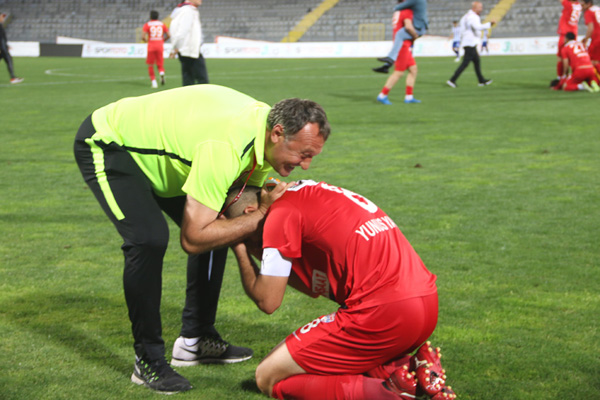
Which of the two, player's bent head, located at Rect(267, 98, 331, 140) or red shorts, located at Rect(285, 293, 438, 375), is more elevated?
player's bent head, located at Rect(267, 98, 331, 140)

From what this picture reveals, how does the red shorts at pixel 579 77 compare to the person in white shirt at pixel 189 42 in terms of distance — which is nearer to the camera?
the person in white shirt at pixel 189 42

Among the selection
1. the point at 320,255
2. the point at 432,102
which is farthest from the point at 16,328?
the point at 432,102

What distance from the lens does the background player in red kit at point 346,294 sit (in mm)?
3189

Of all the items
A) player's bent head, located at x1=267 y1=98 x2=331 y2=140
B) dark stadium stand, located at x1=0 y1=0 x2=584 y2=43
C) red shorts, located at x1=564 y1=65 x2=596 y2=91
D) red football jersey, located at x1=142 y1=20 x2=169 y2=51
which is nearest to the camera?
player's bent head, located at x1=267 y1=98 x2=331 y2=140

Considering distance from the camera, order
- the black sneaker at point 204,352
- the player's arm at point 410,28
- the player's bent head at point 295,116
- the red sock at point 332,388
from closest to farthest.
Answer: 1. the player's bent head at point 295,116
2. the red sock at point 332,388
3. the black sneaker at point 204,352
4. the player's arm at point 410,28

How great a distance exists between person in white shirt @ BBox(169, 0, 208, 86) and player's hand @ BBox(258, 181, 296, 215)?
10333 mm

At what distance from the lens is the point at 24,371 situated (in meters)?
3.81

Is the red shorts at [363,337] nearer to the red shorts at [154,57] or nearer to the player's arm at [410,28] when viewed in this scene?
the player's arm at [410,28]

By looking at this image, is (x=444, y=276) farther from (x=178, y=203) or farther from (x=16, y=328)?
(x=16, y=328)

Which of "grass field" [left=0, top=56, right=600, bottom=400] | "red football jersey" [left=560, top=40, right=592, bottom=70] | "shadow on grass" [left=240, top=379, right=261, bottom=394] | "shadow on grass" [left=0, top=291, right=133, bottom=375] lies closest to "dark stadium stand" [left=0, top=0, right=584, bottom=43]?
"red football jersey" [left=560, top=40, right=592, bottom=70]

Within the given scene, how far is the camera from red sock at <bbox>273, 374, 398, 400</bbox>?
3.28 m

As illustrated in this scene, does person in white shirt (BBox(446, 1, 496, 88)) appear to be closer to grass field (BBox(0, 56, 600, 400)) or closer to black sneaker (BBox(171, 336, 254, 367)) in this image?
grass field (BBox(0, 56, 600, 400))

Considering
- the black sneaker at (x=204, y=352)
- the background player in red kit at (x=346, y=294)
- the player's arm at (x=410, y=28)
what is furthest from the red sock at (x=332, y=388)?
the player's arm at (x=410, y=28)

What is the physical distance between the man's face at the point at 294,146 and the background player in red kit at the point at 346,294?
127 millimetres
